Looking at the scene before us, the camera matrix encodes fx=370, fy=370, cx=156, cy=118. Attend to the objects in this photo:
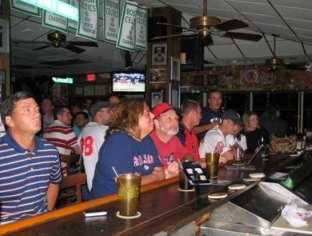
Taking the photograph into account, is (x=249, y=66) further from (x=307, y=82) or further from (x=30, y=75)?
(x=30, y=75)

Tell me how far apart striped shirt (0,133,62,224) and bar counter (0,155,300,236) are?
0.59 m

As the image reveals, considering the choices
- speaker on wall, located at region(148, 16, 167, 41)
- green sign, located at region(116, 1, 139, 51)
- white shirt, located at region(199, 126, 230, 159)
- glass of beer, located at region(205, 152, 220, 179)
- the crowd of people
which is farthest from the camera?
speaker on wall, located at region(148, 16, 167, 41)

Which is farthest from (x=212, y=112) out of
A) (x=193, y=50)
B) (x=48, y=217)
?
(x=48, y=217)

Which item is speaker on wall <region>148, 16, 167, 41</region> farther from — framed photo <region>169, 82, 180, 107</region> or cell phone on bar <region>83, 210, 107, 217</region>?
cell phone on bar <region>83, 210, 107, 217</region>

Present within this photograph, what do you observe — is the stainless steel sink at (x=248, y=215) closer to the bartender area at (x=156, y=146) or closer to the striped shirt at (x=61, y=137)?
the bartender area at (x=156, y=146)

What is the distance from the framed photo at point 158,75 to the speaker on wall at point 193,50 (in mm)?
607

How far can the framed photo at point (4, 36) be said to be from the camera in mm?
4270

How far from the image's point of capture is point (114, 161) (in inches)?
76.9

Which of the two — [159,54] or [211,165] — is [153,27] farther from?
[211,165]

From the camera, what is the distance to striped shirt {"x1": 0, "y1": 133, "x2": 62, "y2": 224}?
6.25ft

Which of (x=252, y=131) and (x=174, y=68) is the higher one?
(x=174, y=68)

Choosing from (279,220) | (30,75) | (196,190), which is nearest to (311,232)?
(279,220)

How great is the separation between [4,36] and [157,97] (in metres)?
3.36

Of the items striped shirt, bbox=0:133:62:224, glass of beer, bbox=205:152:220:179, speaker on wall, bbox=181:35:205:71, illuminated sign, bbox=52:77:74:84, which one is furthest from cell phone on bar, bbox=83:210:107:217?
illuminated sign, bbox=52:77:74:84
